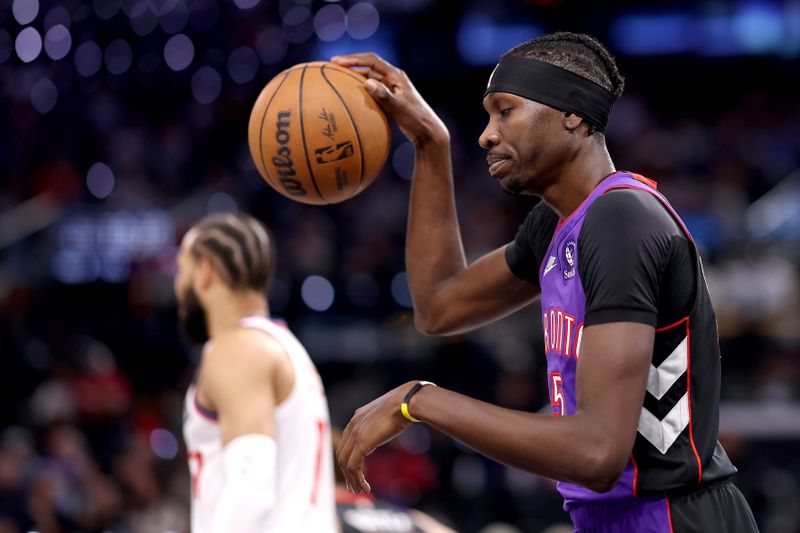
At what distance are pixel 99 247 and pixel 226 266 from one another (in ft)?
23.5

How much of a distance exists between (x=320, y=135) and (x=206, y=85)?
14068mm

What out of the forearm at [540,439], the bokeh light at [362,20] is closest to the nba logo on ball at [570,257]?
the forearm at [540,439]

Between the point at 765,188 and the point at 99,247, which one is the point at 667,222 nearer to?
the point at 99,247

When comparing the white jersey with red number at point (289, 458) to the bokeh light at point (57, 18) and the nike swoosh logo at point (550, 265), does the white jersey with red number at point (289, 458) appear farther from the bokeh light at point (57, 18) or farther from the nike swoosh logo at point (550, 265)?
the bokeh light at point (57, 18)

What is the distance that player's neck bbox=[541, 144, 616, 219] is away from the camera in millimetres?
2322

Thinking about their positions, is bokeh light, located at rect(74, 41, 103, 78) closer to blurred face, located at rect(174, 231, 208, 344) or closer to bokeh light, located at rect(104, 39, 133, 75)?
bokeh light, located at rect(104, 39, 133, 75)

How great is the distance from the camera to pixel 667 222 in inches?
83.3

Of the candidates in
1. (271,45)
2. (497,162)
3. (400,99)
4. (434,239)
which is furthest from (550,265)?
(271,45)

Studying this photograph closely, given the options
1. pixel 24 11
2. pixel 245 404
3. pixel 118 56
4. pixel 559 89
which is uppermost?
pixel 559 89

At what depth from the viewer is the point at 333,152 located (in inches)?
116

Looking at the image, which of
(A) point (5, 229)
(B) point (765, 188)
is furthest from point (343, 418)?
(B) point (765, 188)

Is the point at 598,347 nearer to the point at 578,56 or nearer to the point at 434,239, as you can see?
the point at 578,56

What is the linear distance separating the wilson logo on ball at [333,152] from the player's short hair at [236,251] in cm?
90

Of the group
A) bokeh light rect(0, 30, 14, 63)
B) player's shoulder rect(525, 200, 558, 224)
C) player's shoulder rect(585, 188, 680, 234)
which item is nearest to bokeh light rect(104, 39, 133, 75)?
bokeh light rect(0, 30, 14, 63)
